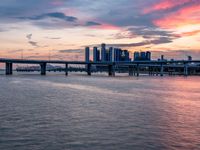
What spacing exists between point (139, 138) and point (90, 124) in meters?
6.01

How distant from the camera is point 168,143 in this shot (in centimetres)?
2177

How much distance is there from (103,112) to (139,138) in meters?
12.7

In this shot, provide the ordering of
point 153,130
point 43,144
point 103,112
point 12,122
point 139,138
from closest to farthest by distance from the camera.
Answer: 1. point 43,144
2. point 139,138
3. point 153,130
4. point 12,122
5. point 103,112

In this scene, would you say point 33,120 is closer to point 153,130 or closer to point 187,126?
point 153,130

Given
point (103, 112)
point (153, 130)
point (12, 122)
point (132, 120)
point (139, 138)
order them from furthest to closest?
point (103, 112)
point (132, 120)
point (12, 122)
point (153, 130)
point (139, 138)

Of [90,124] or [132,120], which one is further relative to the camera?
[132,120]

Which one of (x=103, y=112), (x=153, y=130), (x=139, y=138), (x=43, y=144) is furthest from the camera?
(x=103, y=112)

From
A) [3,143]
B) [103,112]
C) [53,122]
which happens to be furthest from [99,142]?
[103,112]

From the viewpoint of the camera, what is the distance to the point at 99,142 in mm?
21578

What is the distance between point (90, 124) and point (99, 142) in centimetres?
627

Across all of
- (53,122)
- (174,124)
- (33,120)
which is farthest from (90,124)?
(174,124)

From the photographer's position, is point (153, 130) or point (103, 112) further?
point (103, 112)

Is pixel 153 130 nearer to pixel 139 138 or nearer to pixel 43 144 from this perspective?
pixel 139 138

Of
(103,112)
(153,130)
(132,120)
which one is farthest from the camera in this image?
(103,112)
